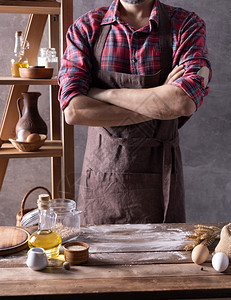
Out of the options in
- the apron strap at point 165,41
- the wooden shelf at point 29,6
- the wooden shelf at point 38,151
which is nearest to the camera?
the apron strap at point 165,41

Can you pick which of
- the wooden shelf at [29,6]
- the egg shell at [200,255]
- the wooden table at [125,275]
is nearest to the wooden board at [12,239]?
the wooden table at [125,275]

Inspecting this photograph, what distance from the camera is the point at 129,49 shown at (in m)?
1.99

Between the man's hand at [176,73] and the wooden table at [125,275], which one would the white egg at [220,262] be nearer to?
the wooden table at [125,275]

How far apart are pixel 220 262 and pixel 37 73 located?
160cm

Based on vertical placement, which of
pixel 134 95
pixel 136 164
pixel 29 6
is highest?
pixel 29 6

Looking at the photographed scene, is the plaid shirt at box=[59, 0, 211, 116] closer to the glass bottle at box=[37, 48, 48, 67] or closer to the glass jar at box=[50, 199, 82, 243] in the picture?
the glass bottle at box=[37, 48, 48, 67]

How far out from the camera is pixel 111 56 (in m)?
2.01

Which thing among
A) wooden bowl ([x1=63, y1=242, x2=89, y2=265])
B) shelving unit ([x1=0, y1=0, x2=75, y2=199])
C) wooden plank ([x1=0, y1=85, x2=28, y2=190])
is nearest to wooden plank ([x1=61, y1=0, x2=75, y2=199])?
shelving unit ([x1=0, y1=0, x2=75, y2=199])

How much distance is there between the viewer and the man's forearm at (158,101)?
1871 mm

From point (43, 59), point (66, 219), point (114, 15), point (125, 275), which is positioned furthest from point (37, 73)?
point (125, 275)

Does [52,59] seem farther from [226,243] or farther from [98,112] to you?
[226,243]

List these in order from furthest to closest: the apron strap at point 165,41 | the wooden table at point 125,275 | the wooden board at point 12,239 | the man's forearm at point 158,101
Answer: the apron strap at point 165,41, the man's forearm at point 158,101, the wooden board at point 12,239, the wooden table at point 125,275

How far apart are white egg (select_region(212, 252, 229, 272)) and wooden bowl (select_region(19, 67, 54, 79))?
1.56m

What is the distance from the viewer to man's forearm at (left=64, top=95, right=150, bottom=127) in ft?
6.37
